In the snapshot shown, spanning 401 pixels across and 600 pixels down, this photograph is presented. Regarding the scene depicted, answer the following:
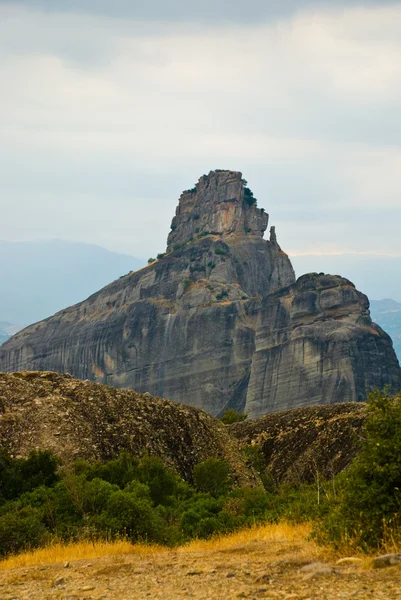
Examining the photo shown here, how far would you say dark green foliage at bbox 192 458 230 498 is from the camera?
38594 mm

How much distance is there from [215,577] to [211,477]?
25.4m

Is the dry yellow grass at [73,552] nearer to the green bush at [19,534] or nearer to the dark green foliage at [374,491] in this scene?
the green bush at [19,534]

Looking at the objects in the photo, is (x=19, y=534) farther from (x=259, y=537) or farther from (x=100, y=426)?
(x=100, y=426)

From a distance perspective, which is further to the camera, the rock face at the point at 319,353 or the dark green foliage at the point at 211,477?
the rock face at the point at 319,353

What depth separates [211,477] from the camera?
38.9 meters

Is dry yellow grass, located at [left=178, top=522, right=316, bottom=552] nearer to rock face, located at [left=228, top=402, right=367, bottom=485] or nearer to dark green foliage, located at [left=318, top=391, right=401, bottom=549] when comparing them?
dark green foliage, located at [left=318, top=391, right=401, bottom=549]

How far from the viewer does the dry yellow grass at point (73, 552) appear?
18.0 meters

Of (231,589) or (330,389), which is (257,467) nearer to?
(231,589)

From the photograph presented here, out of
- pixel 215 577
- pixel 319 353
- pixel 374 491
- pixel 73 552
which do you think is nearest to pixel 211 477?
pixel 73 552

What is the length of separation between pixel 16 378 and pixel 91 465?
32.5 feet

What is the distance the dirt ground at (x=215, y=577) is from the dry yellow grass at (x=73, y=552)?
3.06ft

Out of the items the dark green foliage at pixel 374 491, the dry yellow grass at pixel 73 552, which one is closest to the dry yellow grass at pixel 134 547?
the dry yellow grass at pixel 73 552

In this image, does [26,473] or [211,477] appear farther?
[211,477]

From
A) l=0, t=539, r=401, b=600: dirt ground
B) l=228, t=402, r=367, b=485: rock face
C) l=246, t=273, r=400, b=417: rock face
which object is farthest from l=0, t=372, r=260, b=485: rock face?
l=246, t=273, r=400, b=417: rock face
